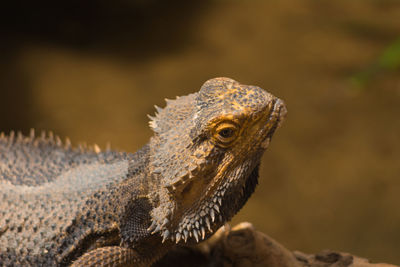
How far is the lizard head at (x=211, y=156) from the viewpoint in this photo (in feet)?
7.22

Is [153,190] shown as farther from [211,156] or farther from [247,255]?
[247,255]

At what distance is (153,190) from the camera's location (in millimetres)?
2393

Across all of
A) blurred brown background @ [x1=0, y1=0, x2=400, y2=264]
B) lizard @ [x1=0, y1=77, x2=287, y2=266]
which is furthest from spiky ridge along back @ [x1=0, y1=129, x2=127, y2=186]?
blurred brown background @ [x1=0, y1=0, x2=400, y2=264]

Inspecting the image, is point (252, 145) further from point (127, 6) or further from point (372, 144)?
point (127, 6)

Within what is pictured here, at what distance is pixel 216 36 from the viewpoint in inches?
294

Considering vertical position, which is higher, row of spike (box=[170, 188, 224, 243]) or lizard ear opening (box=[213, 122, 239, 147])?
lizard ear opening (box=[213, 122, 239, 147])

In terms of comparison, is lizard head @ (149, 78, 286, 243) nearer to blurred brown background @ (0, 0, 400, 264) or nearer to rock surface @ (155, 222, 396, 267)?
rock surface @ (155, 222, 396, 267)

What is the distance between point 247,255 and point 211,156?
87 cm

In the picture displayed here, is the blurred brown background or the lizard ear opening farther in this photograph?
the blurred brown background

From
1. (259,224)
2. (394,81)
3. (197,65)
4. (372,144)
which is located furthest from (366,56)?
(259,224)

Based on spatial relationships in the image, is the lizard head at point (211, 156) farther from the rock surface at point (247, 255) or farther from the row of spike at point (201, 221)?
the rock surface at point (247, 255)

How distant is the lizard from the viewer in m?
2.22

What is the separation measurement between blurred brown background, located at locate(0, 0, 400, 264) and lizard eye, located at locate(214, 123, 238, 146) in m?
2.68

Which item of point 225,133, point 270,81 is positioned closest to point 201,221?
point 225,133
